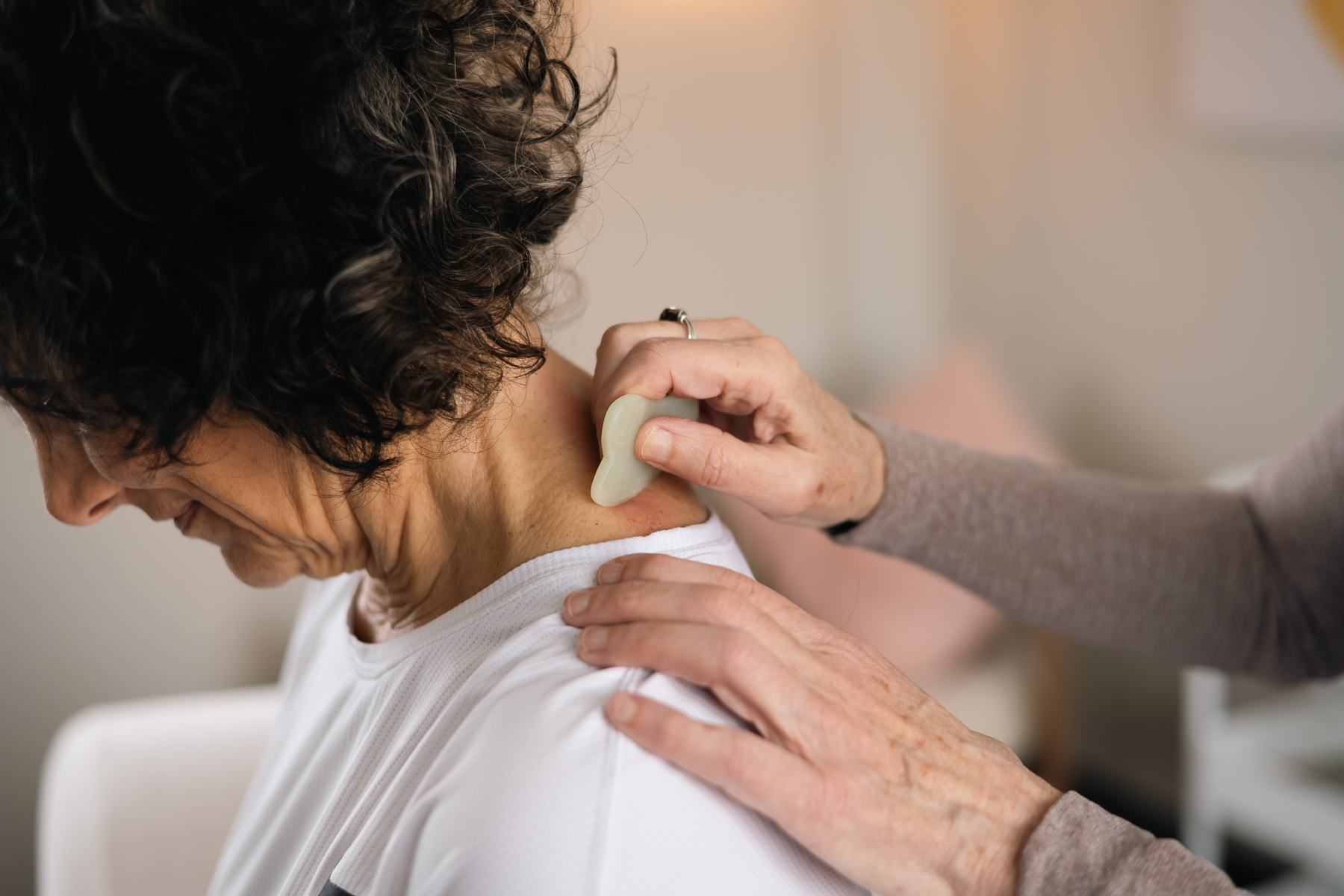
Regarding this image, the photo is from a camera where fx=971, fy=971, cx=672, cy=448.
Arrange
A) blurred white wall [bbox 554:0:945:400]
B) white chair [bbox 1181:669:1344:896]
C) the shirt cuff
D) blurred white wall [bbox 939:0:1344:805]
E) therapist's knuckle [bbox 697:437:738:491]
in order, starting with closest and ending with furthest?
the shirt cuff → therapist's knuckle [bbox 697:437:738:491] → white chair [bbox 1181:669:1344:896] → blurred white wall [bbox 939:0:1344:805] → blurred white wall [bbox 554:0:945:400]

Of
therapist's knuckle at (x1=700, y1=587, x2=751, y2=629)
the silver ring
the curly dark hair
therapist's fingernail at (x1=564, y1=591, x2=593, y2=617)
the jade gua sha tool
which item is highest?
the curly dark hair

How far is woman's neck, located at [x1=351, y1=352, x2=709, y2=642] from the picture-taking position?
757mm

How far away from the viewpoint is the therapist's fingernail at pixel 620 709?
0.61 metres

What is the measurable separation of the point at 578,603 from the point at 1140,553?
2.40ft

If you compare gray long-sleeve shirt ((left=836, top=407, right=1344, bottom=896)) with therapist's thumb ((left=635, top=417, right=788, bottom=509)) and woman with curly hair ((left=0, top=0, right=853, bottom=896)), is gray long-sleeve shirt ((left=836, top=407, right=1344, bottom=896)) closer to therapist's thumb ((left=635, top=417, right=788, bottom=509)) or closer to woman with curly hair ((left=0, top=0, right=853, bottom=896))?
therapist's thumb ((left=635, top=417, right=788, bottom=509))

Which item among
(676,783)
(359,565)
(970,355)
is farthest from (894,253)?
(676,783)

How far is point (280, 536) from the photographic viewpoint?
2.77 ft

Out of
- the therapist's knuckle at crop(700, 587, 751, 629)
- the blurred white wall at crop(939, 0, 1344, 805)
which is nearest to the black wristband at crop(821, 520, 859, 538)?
the therapist's knuckle at crop(700, 587, 751, 629)

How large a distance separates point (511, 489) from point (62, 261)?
1.11ft

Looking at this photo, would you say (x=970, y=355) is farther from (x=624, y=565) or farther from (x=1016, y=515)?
(x=624, y=565)

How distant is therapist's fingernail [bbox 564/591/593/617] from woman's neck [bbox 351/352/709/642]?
2.3 inches

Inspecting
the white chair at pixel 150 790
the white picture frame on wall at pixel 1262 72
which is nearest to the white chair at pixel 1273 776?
the white picture frame on wall at pixel 1262 72

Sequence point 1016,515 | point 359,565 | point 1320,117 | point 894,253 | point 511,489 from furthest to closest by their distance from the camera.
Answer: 1. point 894,253
2. point 1320,117
3. point 1016,515
4. point 359,565
5. point 511,489

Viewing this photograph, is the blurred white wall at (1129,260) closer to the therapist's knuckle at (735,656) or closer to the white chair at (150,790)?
the therapist's knuckle at (735,656)
